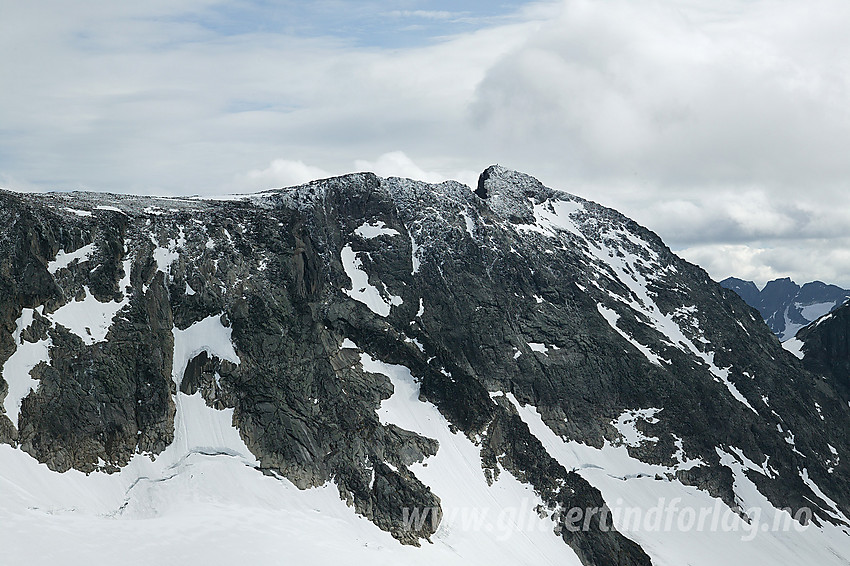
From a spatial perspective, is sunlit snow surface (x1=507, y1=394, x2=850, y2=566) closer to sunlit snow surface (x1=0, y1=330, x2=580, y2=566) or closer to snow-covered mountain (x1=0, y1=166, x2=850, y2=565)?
snow-covered mountain (x1=0, y1=166, x2=850, y2=565)

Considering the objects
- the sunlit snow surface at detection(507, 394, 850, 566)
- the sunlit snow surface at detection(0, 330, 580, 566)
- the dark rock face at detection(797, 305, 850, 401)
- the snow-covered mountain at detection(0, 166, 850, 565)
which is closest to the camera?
the sunlit snow surface at detection(0, 330, 580, 566)

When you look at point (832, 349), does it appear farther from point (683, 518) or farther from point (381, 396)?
point (381, 396)

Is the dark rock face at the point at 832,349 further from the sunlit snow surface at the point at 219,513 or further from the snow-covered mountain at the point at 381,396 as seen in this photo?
the sunlit snow surface at the point at 219,513

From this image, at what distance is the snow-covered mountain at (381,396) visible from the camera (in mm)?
64000

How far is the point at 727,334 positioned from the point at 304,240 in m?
85.7

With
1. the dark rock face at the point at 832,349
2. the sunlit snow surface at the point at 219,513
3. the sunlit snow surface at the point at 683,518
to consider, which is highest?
the dark rock face at the point at 832,349

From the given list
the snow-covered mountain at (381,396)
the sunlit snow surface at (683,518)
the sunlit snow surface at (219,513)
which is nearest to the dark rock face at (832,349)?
the snow-covered mountain at (381,396)

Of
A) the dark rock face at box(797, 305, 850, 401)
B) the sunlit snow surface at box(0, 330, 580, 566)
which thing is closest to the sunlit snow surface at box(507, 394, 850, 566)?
the sunlit snow surface at box(0, 330, 580, 566)

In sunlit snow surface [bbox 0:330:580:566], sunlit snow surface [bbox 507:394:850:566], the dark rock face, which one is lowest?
sunlit snow surface [bbox 0:330:580:566]

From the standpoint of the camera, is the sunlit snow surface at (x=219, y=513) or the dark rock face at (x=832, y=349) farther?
the dark rock face at (x=832, y=349)

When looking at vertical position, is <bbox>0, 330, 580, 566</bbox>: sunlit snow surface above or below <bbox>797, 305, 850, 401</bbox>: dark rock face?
below

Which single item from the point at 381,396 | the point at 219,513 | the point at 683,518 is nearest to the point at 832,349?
the point at 683,518

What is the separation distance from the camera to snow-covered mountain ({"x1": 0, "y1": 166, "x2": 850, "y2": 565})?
2520 inches

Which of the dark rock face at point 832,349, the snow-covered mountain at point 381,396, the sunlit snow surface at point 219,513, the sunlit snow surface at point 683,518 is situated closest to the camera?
the sunlit snow surface at point 219,513
